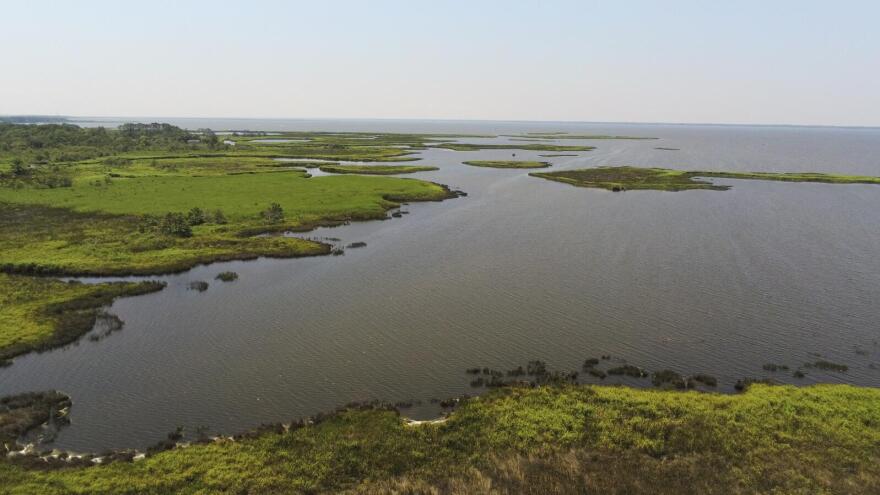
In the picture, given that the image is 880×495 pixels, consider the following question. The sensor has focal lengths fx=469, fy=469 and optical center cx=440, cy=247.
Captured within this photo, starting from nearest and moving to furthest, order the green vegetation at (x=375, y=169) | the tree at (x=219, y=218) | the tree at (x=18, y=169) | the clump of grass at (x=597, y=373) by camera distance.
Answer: the clump of grass at (x=597, y=373)
the tree at (x=219, y=218)
the tree at (x=18, y=169)
the green vegetation at (x=375, y=169)

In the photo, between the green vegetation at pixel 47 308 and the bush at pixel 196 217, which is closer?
the green vegetation at pixel 47 308

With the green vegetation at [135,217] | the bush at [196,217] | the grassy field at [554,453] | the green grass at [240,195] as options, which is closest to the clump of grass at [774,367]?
the grassy field at [554,453]

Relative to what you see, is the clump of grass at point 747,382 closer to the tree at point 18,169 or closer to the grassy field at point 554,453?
the grassy field at point 554,453

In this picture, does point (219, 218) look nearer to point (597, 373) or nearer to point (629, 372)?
point (597, 373)

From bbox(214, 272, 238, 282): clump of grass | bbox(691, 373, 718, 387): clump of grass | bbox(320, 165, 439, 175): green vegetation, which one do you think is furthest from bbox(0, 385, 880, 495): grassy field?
bbox(320, 165, 439, 175): green vegetation

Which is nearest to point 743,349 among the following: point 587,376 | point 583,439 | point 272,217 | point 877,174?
point 587,376

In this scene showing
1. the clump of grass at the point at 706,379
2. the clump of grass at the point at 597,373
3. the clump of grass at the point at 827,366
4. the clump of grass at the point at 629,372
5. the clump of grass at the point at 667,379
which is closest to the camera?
the clump of grass at the point at 667,379

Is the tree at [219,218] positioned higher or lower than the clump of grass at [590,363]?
higher
